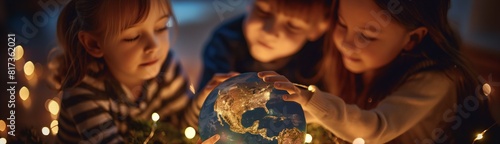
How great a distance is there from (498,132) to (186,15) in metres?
2.35

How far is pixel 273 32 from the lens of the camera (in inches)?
146

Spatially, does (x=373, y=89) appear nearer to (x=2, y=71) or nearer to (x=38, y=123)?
(x=38, y=123)

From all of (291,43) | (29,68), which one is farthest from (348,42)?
(29,68)

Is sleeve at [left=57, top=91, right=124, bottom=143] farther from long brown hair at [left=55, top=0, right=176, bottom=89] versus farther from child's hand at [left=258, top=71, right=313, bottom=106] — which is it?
child's hand at [left=258, top=71, right=313, bottom=106]

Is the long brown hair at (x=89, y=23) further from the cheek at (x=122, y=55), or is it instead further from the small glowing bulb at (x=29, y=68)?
the small glowing bulb at (x=29, y=68)

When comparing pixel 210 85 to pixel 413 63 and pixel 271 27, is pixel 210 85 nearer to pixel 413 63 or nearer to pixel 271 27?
pixel 271 27

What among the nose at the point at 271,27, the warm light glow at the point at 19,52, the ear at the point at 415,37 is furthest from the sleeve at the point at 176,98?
the ear at the point at 415,37

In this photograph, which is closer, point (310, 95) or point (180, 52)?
point (310, 95)

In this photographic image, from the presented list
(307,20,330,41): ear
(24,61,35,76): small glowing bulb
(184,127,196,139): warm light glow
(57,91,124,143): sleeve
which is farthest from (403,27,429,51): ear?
(24,61,35,76): small glowing bulb

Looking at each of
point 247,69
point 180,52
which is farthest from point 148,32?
point 247,69

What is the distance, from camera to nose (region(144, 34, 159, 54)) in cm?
375

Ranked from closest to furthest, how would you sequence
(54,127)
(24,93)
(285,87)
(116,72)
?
(285,87) < (116,72) < (54,127) < (24,93)

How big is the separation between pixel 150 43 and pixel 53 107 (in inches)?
37.1

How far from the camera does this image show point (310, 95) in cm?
337
